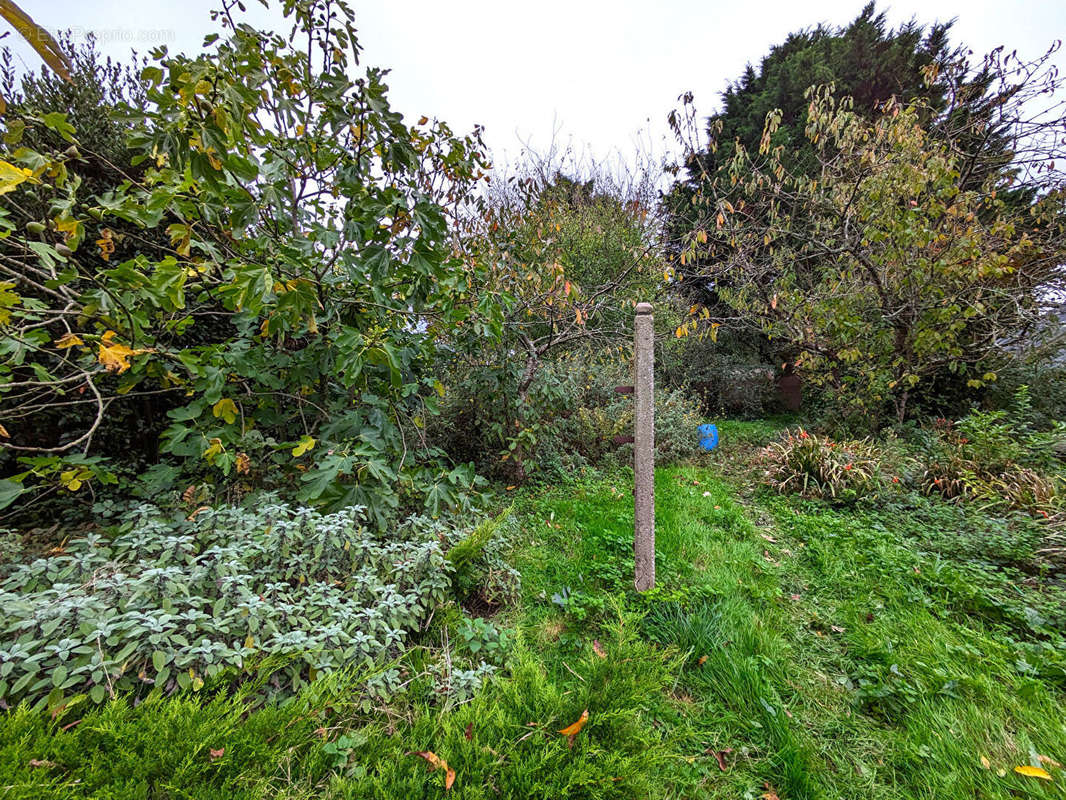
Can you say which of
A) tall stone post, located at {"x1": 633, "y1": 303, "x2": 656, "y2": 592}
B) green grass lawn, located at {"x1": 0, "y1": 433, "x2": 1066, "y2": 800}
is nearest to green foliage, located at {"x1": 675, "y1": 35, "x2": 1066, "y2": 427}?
tall stone post, located at {"x1": 633, "y1": 303, "x2": 656, "y2": 592}

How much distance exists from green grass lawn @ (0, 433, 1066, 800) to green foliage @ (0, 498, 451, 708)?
0.37 ft

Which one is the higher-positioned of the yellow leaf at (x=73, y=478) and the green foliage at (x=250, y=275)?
the green foliage at (x=250, y=275)

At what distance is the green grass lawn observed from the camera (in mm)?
994

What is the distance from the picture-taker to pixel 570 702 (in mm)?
1258

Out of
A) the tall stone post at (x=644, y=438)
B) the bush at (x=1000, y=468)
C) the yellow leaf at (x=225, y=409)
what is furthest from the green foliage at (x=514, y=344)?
the bush at (x=1000, y=468)

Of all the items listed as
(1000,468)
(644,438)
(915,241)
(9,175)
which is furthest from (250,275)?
(915,241)

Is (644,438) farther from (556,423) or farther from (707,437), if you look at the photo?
(707,437)

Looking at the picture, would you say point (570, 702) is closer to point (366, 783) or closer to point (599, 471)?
point (366, 783)

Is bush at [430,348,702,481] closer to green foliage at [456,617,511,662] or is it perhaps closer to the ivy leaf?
green foliage at [456,617,511,662]

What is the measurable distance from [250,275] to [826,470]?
4.52 m

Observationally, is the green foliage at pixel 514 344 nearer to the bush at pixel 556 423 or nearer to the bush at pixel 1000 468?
the bush at pixel 556 423

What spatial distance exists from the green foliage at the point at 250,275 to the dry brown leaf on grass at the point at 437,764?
1063 millimetres

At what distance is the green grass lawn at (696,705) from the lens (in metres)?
0.99

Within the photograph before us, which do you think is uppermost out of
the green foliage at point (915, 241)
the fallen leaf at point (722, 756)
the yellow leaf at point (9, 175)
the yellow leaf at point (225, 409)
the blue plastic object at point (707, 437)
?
the green foliage at point (915, 241)
